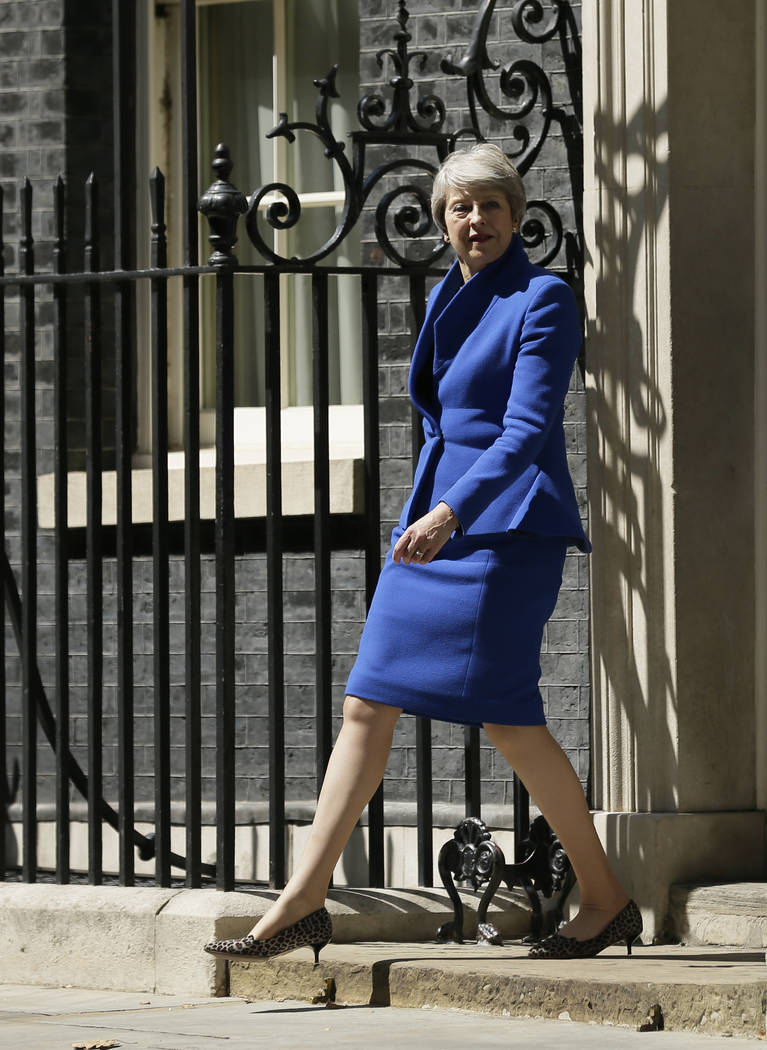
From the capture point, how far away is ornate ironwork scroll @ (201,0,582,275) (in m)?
5.87

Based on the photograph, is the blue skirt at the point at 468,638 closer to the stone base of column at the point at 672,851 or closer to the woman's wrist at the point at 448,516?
the woman's wrist at the point at 448,516

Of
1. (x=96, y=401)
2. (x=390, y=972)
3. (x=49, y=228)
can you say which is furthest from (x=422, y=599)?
(x=49, y=228)

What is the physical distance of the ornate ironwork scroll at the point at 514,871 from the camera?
5684 mm

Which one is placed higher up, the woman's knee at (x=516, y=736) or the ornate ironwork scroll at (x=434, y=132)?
the ornate ironwork scroll at (x=434, y=132)

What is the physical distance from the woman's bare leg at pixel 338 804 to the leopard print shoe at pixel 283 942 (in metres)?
0.02

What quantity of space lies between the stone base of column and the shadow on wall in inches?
3.6

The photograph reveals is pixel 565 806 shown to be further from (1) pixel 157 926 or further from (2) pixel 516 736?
(1) pixel 157 926

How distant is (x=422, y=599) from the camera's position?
16.8 feet

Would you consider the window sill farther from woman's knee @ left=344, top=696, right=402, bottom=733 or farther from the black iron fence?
woman's knee @ left=344, top=696, right=402, bottom=733

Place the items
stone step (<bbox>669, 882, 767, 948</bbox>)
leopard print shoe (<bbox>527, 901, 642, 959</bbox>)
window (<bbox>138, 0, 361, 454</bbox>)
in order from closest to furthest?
leopard print shoe (<bbox>527, 901, 642, 959</bbox>)
stone step (<bbox>669, 882, 767, 948</bbox>)
window (<bbox>138, 0, 361, 454</bbox>)

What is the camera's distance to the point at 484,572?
16.6 feet

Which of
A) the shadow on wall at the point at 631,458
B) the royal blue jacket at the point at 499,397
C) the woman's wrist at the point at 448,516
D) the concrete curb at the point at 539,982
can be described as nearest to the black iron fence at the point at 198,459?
the shadow on wall at the point at 631,458

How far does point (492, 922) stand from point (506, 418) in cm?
161

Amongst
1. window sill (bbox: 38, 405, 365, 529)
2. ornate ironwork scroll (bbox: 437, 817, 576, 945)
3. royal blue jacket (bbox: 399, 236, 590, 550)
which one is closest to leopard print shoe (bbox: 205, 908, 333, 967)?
ornate ironwork scroll (bbox: 437, 817, 576, 945)
